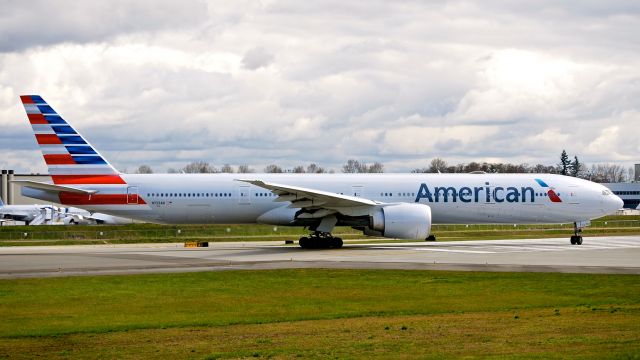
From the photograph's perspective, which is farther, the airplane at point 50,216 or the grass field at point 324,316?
the airplane at point 50,216

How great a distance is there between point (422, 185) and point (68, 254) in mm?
16792

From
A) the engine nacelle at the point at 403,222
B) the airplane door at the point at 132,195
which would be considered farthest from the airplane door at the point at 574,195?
the airplane door at the point at 132,195

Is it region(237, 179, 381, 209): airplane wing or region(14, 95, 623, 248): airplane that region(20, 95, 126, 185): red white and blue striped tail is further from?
region(237, 179, 381, 209): airplane wing

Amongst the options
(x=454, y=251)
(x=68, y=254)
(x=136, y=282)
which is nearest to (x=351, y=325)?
(x=136, y=282)

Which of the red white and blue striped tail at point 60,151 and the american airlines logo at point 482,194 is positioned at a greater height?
the red white and blue striped tail at point 60,151

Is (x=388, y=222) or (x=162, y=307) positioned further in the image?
(x=388, y=222)

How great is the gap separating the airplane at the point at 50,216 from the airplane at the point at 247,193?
136ft

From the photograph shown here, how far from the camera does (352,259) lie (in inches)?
1212

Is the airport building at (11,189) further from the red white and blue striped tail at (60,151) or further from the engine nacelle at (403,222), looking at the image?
the engine nacelle at (403,222)

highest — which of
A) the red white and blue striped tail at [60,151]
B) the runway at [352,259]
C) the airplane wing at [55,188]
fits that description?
the red white and blue striped tail at [60,151]

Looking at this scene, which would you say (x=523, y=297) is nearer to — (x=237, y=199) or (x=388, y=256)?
(x=388, y=256)

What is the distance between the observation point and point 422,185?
4022 cm

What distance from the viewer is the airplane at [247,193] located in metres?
39.5

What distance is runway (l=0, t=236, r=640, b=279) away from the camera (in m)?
26.8
